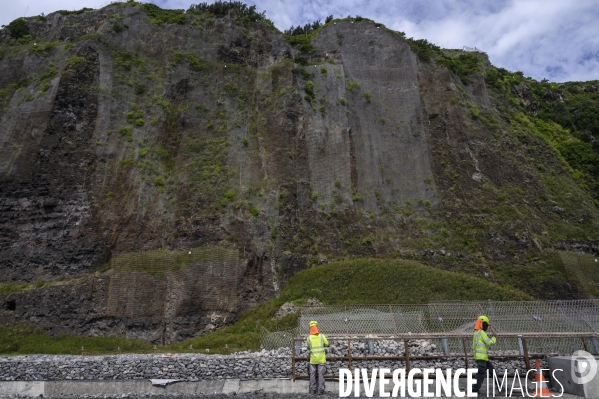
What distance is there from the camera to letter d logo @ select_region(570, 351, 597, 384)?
12.3 meters

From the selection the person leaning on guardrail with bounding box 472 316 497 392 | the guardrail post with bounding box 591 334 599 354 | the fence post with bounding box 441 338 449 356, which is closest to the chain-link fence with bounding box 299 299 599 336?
the guardrail post with bounding box 591 334 599 354

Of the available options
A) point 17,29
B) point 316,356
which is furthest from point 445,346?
point 17,29

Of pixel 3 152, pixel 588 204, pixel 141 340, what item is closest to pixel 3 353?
pixel 141 340

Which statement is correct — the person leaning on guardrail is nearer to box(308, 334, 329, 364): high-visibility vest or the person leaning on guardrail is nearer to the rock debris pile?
the rock debris pile

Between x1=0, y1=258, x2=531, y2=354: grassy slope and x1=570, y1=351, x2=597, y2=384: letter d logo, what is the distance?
1128 centimetres

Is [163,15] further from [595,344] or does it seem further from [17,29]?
[595,344]

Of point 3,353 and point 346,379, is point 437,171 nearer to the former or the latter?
point 346,379

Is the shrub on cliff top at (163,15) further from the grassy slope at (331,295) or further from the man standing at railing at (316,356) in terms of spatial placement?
the man standing at railing at (316,356)

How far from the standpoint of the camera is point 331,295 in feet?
81.9

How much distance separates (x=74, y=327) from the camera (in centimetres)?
2397

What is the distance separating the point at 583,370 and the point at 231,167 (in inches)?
904

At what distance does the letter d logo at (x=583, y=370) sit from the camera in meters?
12.3

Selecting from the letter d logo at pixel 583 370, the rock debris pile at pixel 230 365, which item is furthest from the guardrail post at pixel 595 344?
the letter d logo at pixel 583 370

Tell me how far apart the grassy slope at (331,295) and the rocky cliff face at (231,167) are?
3.12 feet
